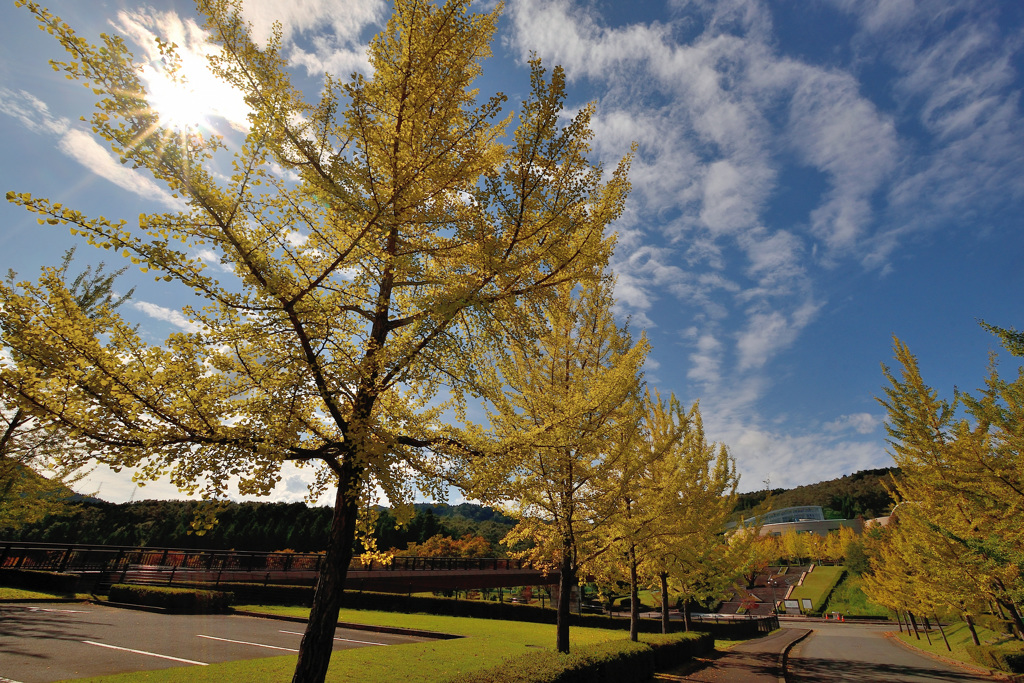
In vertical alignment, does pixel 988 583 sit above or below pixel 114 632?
above

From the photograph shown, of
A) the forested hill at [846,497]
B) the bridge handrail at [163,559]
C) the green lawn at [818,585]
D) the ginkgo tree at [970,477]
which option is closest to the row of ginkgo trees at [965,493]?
the ginkgo tree at [970,477]

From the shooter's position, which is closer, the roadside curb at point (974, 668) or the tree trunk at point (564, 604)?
the tree trunk at point (564, 604)

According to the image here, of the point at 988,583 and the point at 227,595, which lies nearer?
the point at 988,583

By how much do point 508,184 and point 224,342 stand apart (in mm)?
3725

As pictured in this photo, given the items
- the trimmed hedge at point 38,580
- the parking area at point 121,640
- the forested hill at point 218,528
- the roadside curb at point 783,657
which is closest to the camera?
the parking area at point 121,640

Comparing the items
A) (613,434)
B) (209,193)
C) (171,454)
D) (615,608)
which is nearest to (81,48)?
(209,193)

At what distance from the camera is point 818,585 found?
59594 millimetres

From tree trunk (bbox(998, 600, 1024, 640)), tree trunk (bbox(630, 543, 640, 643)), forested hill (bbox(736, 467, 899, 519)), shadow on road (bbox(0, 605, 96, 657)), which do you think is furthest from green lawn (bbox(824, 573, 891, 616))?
shadow on road (bbox(0, 605, 96, 657))

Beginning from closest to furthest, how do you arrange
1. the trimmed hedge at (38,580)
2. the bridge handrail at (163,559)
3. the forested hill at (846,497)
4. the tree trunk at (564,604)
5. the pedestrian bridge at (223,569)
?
the tree trunk at (564,604) < the trimmed hedge at (38,580) < the bridge handrail at (163,559) < the pedestrian bridge at (223,569) < the forested hill at (846,497)

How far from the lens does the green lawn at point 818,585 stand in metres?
55.0

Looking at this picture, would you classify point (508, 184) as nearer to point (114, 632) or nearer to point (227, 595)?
point (114, 632)

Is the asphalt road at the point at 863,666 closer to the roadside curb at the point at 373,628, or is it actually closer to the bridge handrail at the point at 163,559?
the roadside curb at the point at 373,628

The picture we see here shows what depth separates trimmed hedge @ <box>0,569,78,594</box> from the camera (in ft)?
49.6

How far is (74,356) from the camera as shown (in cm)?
432
